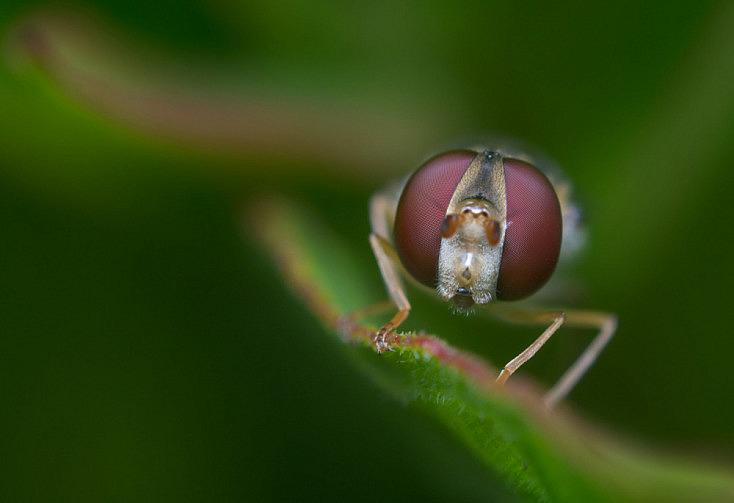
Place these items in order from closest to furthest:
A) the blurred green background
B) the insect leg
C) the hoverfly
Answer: the hoverfly < the insect leg < the blurred green background

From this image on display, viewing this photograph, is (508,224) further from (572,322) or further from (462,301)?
(572,322)

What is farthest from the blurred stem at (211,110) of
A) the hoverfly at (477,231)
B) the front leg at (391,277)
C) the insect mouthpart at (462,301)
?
the insect mouthpart at (462,301)

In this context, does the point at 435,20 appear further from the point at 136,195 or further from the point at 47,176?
the point at 47,176

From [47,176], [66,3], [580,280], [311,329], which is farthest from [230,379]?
[66,3]

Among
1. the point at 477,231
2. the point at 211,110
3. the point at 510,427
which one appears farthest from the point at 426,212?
the point at 211,110

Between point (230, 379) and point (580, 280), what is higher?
point (580, 280)

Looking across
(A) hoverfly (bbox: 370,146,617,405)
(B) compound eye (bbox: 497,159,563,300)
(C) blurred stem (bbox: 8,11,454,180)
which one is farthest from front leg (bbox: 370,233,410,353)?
(C) blurred stem (bbox: 8,11,454,180)

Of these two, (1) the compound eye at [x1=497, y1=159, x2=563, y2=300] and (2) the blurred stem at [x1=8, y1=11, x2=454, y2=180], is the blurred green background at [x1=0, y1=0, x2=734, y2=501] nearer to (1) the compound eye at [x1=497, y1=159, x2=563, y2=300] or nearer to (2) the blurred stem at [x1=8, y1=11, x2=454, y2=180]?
(2) the blurred stem at [x1=8, y1=11, x2=454, y2=180]
